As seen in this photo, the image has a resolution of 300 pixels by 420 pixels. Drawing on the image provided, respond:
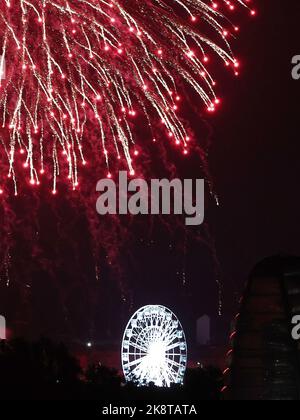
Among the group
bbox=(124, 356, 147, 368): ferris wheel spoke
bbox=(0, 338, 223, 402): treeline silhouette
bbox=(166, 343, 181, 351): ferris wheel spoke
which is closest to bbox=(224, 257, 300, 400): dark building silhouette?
bbox=(0, 338, 223, 402): treeline silhouette

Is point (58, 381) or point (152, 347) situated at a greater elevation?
point (152, 347)

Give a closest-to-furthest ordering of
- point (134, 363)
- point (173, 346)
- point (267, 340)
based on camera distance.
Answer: point (267, 340)
point (134, 363)
point (173, 346)

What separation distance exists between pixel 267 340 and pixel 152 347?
894 inches

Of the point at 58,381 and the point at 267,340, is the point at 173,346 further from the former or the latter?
the point at 267,340

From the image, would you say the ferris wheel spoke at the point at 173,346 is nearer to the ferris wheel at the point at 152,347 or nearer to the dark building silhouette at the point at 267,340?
the ferris wheel at the point at 152,347

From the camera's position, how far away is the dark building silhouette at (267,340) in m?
18.6

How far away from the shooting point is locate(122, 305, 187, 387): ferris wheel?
4081 cm

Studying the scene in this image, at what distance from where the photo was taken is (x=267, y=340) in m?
18.8

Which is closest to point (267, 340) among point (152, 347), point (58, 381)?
point (58, 381)

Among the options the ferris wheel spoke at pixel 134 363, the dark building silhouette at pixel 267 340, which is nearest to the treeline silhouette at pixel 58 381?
the dark building silhouette at pixel 267 340

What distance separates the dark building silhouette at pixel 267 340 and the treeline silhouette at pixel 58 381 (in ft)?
10.2
